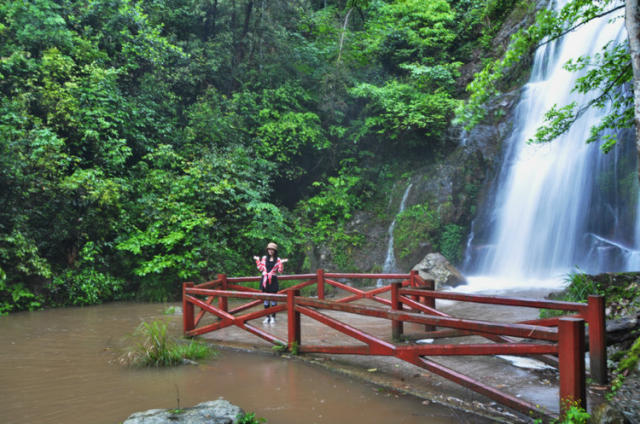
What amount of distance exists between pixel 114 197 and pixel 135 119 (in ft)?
13.6

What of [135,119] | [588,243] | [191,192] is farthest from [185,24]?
[588,243]

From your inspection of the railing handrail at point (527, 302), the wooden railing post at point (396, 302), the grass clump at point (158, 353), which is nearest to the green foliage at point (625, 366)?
the railing handrail at point (527, 302)

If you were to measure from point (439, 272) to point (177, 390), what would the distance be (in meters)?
10.6

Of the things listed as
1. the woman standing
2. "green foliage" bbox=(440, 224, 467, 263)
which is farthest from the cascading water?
the woman standing

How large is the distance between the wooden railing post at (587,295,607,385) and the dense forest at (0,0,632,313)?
10.2 meters

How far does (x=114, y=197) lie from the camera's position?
12.3 m

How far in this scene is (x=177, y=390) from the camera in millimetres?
4617

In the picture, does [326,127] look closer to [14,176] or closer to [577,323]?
[14,176]

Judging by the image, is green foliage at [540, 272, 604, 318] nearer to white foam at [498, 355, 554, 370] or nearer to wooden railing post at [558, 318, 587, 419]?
white foam at [498, 355, 554, 370]

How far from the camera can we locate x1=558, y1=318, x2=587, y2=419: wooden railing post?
10.8 feet

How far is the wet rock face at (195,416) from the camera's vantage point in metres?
3.54

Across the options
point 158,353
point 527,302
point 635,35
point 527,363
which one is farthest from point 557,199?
point 158,353

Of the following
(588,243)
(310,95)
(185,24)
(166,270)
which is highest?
(185,24)

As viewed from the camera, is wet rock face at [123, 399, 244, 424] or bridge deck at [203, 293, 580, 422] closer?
wet rock face at [123, 399, 244, 424]
